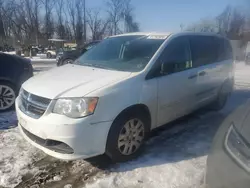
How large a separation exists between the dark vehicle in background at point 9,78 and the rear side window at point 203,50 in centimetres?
365

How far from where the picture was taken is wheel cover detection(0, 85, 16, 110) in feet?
17.3

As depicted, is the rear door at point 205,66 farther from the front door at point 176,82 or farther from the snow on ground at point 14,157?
the snow on ground at point 14,157

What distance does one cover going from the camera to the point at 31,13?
56.6 m

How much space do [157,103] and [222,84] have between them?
2364 mm

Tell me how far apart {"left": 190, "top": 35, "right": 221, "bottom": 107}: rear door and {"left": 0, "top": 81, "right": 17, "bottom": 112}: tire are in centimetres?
372

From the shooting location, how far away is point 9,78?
532 cm

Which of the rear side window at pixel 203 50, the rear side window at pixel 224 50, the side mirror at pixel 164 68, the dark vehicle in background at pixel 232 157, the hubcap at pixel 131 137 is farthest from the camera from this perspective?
the rear side window at pixel 224 50

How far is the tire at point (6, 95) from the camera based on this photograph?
5.26 m

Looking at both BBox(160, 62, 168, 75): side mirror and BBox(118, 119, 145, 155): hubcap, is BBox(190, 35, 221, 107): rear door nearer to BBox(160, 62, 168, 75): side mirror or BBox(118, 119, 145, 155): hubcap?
BBox(160, 62, 168, 75): side mirror

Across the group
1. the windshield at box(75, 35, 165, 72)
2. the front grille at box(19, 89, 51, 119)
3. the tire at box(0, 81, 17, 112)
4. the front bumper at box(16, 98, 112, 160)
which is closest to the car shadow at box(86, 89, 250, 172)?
the front bumper at box(16, 98, 112, 160)

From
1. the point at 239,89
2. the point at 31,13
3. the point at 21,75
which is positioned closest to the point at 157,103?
the point at 21,75

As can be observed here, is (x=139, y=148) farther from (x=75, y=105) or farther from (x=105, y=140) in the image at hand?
(x=75, y=105)

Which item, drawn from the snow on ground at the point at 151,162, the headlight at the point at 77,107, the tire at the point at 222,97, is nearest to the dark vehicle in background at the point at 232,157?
the snow on ground at the point at 151,162

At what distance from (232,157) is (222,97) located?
12.8ft
